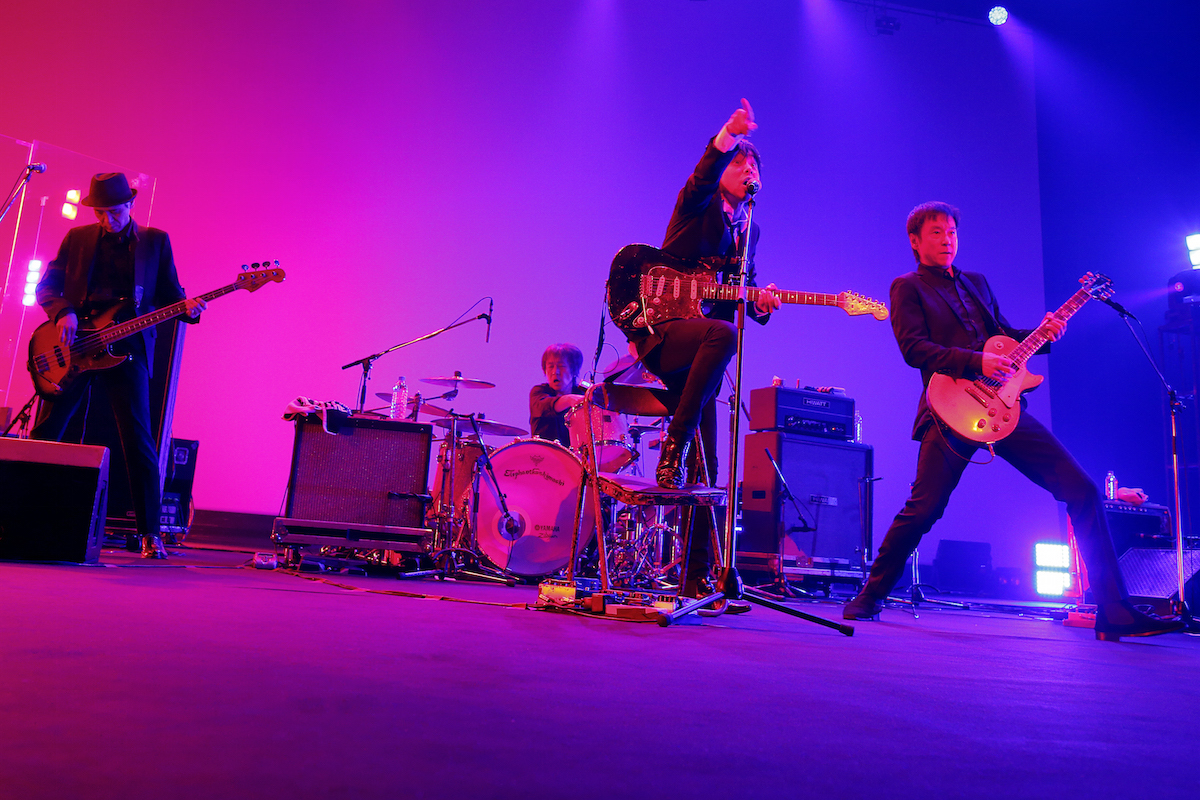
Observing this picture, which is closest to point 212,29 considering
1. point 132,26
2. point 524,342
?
point 132,26

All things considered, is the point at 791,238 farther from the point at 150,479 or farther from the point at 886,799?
the point at 886,799

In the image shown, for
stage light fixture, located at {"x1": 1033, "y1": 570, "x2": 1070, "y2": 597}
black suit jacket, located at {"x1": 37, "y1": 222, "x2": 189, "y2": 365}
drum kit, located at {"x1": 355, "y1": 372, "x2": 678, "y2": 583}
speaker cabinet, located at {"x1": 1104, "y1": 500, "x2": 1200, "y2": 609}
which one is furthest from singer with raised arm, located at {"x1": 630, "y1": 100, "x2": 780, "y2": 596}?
stage light fixture, located at {"x1": 1033, "y1": 570, "x2": 1070, "y2": 597}

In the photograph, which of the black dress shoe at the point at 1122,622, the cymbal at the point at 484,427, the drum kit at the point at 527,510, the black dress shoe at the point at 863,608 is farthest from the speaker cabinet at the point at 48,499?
the black dress shoe at the point at 1122,622

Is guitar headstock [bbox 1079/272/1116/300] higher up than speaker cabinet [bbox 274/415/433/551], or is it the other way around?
guitar headstock [bbox 1079/272/1116/300]

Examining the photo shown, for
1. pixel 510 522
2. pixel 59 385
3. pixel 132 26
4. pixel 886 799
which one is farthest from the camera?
pixel 132 26

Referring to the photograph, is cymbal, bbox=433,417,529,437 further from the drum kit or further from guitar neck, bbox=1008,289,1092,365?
guitar neck, bbox=1008,289,1092,365

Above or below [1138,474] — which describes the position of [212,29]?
above

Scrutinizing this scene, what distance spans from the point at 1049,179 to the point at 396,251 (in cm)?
713

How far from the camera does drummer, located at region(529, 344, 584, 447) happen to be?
621cm

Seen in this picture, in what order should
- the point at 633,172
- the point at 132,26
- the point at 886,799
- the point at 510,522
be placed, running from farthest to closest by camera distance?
1. the point at 633,172
2. the point at 132,26
3. the point at 510,522
4. the point at 886,799

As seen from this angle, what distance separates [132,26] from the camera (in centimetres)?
774

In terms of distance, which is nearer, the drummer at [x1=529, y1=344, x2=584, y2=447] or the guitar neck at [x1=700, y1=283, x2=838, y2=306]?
the guitar neck at [x1=700, y1=283, x2=838, y2=306]

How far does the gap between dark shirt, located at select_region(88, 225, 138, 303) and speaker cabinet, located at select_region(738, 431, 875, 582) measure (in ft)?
13.8

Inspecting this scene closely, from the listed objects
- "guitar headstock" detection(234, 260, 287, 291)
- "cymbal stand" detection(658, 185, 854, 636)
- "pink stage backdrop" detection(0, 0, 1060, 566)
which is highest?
"pink stage backdrop" detection(0, 0, 1060, 566)
